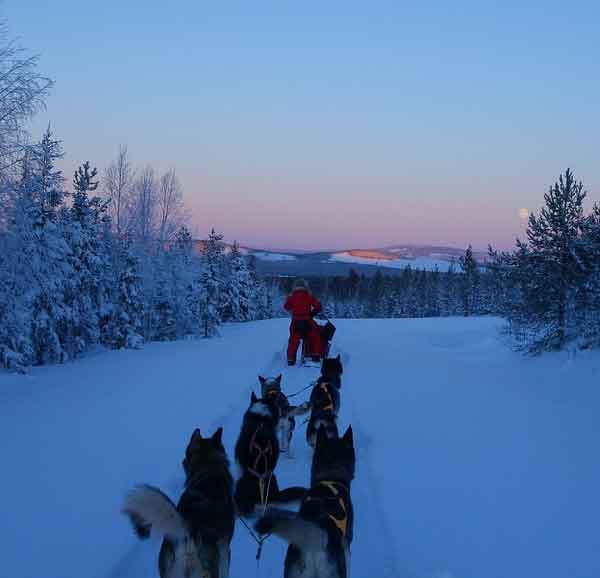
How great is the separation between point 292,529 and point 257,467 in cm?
194

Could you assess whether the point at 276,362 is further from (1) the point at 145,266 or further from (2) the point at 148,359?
(1) the point at 145,266

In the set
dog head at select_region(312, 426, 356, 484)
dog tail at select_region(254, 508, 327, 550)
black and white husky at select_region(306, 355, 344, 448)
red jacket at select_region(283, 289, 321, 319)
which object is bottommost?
black and white husky at select_region(306, 355, 344, 448)

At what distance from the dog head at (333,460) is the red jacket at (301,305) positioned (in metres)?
8.76

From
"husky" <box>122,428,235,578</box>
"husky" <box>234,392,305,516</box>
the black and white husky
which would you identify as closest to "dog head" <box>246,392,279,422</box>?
"husky" <box>234,392,305,516</box>

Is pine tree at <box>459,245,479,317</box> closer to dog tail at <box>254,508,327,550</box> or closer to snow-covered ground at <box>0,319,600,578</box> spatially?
snow-covered ground at <box>0,319,600,578</box>

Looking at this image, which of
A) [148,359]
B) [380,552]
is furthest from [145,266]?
[380,552]

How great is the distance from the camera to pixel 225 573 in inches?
118

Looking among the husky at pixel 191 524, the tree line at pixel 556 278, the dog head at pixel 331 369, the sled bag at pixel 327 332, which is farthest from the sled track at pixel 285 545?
the tree line at pixel 556 278

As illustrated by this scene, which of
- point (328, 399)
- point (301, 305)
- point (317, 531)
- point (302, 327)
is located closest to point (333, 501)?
point (317, 531)

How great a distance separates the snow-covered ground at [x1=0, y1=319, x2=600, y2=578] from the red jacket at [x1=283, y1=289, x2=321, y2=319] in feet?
7.24

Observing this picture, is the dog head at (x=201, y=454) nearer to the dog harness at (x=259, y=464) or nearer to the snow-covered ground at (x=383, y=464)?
the dog harness at (x=259, y=464)

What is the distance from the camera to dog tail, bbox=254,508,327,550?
250 centimetres

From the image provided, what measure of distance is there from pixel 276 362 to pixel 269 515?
37.2ft

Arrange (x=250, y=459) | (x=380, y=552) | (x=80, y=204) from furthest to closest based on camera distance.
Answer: (x=80, y=204) → (x=250, y=459) → (x=380, y=552)
